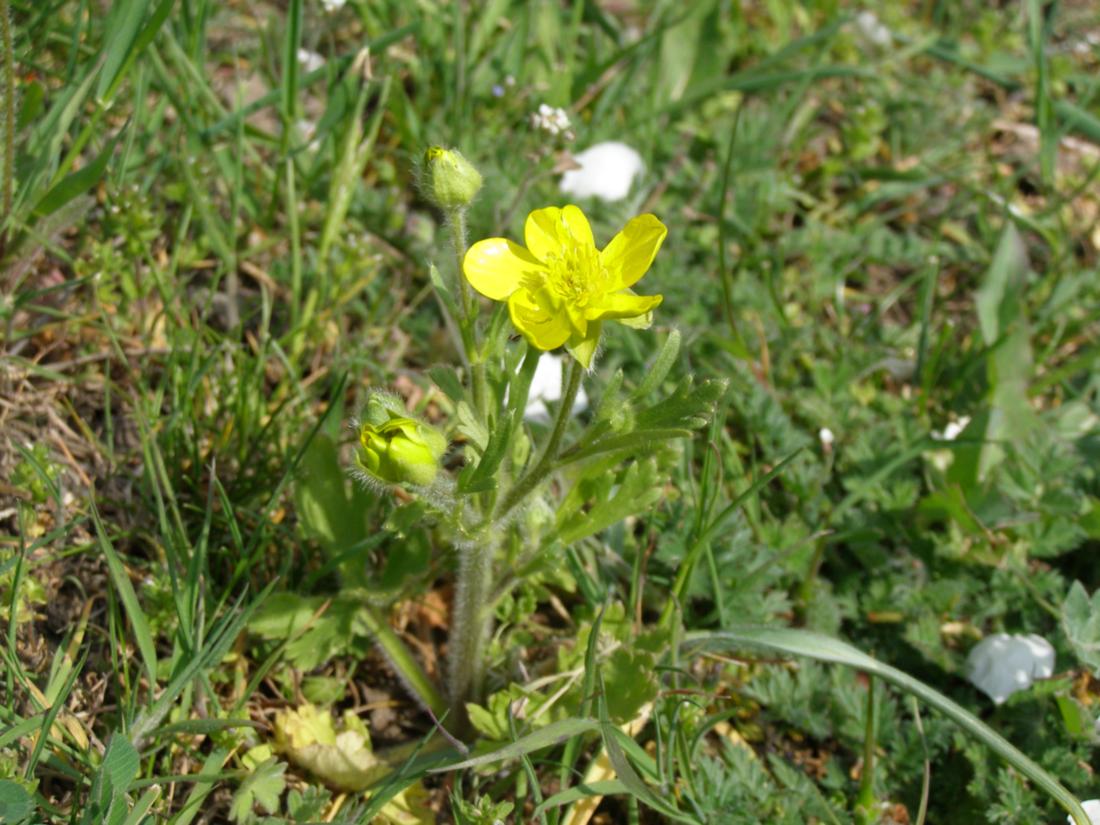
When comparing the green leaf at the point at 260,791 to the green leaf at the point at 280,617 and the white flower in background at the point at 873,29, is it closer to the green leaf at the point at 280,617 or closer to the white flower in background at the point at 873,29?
the green leaf at the point at 280,617

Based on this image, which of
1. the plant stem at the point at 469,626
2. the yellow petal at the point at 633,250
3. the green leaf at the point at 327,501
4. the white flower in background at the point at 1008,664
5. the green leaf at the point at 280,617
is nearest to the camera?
the yellow petal at the point at 633,250

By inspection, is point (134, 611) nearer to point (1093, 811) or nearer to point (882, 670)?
point (882, 670)

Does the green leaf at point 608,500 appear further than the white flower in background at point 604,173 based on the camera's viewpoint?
No

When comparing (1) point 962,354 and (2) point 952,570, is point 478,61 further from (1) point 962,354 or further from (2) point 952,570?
(2) point 952,570

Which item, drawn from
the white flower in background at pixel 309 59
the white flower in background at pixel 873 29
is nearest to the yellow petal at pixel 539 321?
the white flower in background at pixel 309 59

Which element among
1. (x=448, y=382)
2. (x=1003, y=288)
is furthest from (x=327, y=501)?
(x=1003, y=288)

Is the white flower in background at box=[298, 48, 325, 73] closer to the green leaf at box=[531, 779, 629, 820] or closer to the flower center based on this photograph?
the flower center

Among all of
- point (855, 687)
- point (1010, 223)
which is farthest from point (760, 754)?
point (1010, 223)
